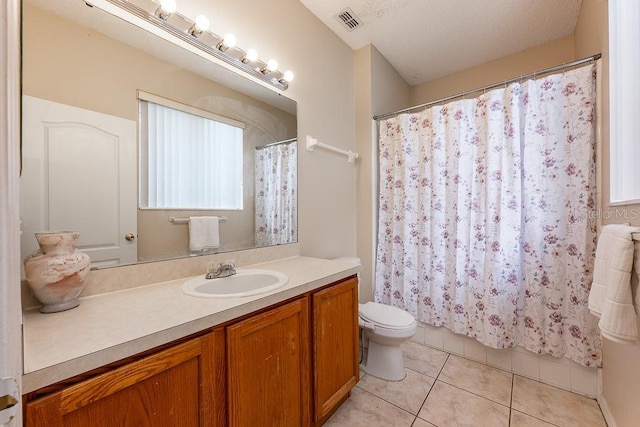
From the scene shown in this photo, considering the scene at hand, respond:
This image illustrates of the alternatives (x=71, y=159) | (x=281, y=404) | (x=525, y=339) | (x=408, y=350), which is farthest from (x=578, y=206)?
(x=71, y=159)

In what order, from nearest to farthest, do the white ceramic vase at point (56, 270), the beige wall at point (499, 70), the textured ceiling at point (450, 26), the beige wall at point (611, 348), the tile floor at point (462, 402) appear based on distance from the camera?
the white ceramic vase at point (56, 270) → the beige wall at point (611, 348) → the tile floor at point (462, 402) → the textured ceiling at point (450, 26) → the beige wall at point (499, 70)

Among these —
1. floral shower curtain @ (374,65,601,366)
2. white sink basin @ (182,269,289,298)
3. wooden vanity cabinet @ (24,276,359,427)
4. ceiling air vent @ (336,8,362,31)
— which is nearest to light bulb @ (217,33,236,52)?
ceiling air vent @ (336,8,362,31)

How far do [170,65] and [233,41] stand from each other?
350 millimetres

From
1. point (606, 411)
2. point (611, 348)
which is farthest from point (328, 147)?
point (606, 411)

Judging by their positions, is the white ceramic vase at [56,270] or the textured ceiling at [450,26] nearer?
the white ceramic vase at [56,270]

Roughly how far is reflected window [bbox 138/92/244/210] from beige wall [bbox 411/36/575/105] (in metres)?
2.41

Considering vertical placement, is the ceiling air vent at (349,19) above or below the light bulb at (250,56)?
above

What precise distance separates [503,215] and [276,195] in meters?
1.53

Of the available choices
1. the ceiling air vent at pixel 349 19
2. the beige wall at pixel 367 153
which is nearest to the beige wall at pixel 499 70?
the beige wall at pixel 367 153

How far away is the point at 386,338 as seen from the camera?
1694mm

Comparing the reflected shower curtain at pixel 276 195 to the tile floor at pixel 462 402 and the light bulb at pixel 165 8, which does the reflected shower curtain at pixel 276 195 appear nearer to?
the light bulb at pixel 165 8

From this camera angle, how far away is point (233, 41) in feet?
4.49

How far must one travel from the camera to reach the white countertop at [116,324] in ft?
1.94

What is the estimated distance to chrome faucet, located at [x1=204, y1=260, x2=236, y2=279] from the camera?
1.24 metres
